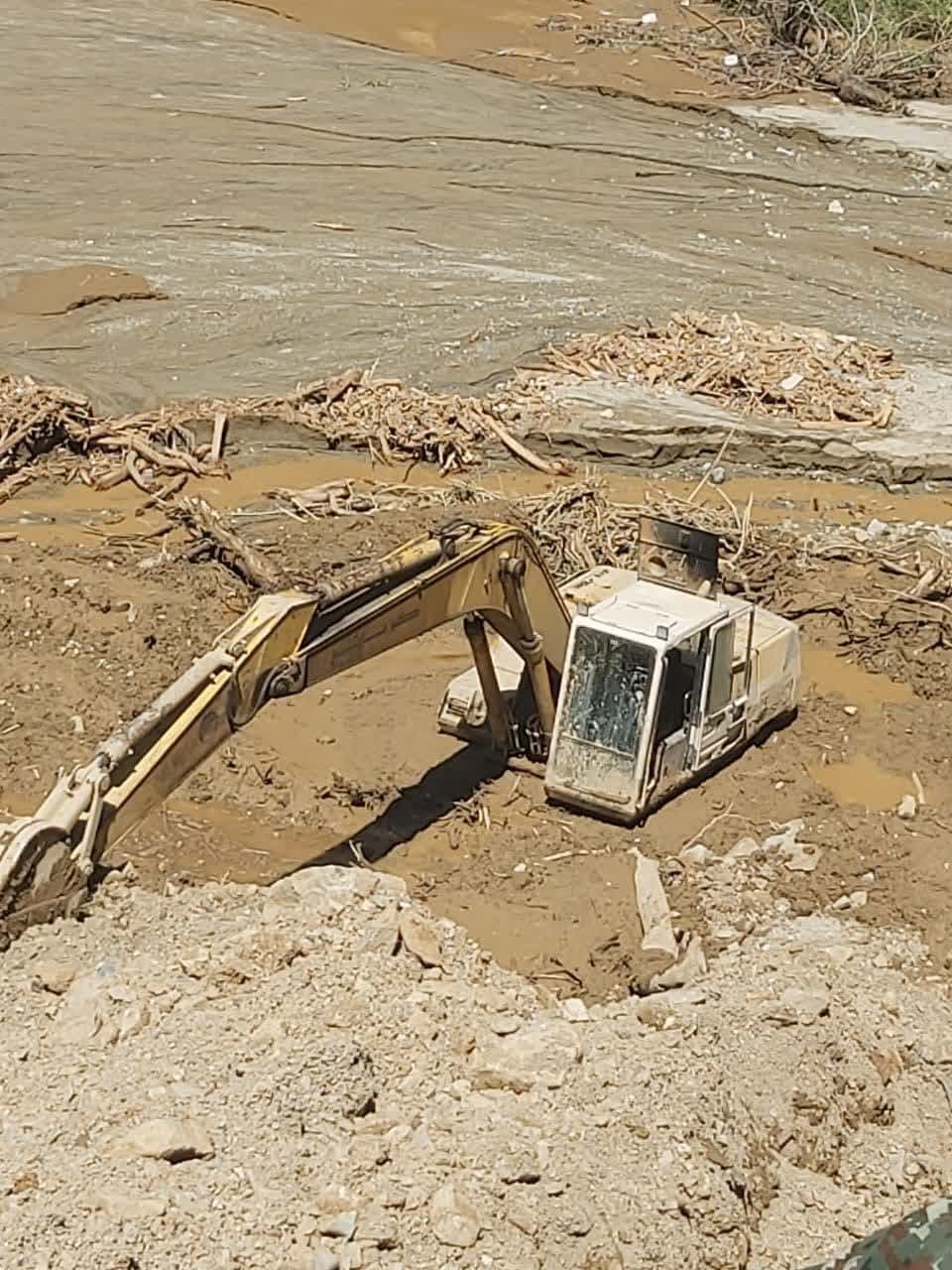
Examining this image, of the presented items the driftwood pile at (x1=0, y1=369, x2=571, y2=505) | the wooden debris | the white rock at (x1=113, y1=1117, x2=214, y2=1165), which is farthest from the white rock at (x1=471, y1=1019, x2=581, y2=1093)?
the driftwood pile at (x1=0, y1=369, x2=571, y2=505)

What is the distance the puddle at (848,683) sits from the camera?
43.2 ft

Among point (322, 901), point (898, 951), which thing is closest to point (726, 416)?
point (898, 951)

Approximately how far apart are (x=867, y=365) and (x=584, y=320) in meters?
2.83

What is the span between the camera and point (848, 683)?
13.4 meters

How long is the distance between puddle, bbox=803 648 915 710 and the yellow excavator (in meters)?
0.93

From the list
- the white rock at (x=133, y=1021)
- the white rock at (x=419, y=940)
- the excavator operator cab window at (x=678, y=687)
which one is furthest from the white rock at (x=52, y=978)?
the excavator operator cab window at (x=678, y=687)

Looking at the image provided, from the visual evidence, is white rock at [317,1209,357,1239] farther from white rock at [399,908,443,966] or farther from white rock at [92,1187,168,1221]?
white rock at [399,908,443,966]

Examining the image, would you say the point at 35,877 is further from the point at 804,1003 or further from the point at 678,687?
the point at 678,687

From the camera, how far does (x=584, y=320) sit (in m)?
19.0

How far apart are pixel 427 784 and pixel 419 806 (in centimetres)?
26

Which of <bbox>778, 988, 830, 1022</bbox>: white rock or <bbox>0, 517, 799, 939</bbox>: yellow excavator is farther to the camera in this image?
<bbox>778, 988, 830, 1022</bbox>: white rock

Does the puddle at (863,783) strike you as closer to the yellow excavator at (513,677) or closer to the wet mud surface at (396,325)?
the wet mud surface at (396,325)

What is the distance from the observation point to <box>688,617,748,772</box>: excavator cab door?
11.1 m

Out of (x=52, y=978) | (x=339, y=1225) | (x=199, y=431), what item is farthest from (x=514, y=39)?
(x=339, y=1225)
